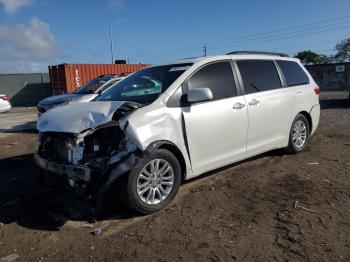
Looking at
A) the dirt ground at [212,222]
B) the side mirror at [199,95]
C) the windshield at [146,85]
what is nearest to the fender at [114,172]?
the dirt ground at [212,222]

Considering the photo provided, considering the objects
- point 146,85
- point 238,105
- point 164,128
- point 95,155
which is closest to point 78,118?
point 95,155

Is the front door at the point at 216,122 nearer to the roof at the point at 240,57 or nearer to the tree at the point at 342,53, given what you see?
the roof at the point at 240,57

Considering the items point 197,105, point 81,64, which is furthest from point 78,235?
point 81,64

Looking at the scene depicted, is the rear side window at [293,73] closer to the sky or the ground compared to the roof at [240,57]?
closer to the ground

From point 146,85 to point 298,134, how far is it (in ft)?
9.98

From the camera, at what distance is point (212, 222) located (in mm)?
4043

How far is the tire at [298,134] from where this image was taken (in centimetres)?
654

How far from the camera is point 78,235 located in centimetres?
394

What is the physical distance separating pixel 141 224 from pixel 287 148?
3.51m

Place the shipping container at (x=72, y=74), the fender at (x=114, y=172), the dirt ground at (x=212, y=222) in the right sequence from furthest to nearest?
1. the shipping container at (x=72, y=74)
2. the fender at (x=114, y=172)
3. the dirt ground at (x=212, y=222)

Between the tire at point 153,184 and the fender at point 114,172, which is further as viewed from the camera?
the tire at point 153,184

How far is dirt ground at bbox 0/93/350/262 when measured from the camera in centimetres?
345

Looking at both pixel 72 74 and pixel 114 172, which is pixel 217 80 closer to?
pixel 114 172

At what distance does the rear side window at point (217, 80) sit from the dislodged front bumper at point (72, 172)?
1.77 m
